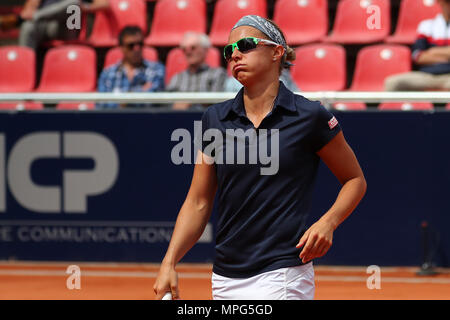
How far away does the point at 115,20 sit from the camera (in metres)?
11.6

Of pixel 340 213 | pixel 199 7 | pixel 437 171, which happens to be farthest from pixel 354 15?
pixel 340 213

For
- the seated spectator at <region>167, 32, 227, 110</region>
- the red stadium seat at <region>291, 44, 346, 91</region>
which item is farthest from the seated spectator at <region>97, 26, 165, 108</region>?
the red stadium seat at <region>291, 44, 346, 91</region>

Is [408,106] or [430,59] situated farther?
[430,59]

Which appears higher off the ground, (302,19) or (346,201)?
(302,19)

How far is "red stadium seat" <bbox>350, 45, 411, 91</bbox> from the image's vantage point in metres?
9.82

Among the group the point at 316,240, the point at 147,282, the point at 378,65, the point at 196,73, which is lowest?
the point at 147,282

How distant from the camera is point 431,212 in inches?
315

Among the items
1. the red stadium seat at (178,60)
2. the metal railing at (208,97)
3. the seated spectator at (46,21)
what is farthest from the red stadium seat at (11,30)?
the metal railing at (208,97)

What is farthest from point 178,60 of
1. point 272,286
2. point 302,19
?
point 272,286

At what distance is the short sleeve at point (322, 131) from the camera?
3549mm

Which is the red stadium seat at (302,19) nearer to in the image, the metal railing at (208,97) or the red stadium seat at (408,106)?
the red stadium seat at (408,106)

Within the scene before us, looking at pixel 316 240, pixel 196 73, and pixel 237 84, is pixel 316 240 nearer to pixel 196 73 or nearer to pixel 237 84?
pixel 237 84

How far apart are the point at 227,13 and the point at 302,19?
95cm

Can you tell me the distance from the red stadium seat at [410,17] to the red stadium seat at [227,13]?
1624 mm
